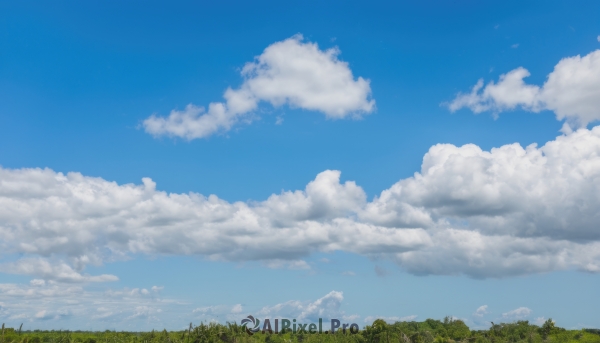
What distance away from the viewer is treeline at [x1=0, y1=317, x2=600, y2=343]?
293 feet

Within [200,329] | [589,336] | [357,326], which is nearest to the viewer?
[589,336]

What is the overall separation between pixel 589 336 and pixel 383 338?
96.7 ft

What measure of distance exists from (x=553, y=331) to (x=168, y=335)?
200ft

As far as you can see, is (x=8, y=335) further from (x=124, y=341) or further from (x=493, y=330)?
(x=493, y=330)

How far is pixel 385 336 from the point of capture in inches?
3514

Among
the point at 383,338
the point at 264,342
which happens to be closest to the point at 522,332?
the point at 383,338

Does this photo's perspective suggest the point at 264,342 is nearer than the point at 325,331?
Yes

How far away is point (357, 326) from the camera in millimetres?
98375

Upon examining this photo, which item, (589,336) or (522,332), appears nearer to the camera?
(589,336)

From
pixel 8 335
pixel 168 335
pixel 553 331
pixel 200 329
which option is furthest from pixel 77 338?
pixel 553 331

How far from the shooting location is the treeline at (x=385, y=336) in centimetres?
8938

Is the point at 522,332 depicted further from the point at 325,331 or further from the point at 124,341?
the point at 124,341

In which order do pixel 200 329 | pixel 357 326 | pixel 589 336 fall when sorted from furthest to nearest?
pixel 357 326 → pixel 200 329 → pixel 589 336

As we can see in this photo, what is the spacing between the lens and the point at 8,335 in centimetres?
9700
